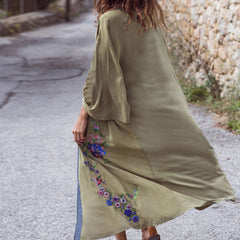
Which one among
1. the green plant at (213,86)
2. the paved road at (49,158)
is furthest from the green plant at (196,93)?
the paved road at (49,158)

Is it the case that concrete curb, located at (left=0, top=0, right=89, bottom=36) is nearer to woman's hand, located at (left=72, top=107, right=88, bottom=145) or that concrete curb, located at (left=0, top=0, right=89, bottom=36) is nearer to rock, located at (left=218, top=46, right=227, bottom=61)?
rock, located at (left=218, top=46, right=227, bottom=61)

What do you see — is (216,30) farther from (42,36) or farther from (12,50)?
(42,36)

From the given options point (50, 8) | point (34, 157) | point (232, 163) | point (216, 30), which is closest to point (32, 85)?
point (216, 30)

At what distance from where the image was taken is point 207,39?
7.01 m

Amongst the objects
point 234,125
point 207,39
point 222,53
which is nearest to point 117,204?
point 234,125

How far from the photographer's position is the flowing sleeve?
2.36m

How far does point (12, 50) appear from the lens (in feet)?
40.1

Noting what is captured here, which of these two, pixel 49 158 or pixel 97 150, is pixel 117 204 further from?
pixel 49 158

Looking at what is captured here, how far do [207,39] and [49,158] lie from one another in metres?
3.21

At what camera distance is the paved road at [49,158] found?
3309 millimetres

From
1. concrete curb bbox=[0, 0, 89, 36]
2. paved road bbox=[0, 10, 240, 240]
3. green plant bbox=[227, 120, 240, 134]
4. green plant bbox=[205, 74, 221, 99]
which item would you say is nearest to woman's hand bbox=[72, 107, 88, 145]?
paved road bbox=[0, 10, 240, 240]

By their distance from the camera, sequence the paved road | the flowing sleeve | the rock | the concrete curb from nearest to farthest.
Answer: the flowing sleeve, the paved road, the rock, the concrete curb

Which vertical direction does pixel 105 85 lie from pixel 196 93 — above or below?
above

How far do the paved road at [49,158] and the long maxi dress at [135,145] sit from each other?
2.22 ft
